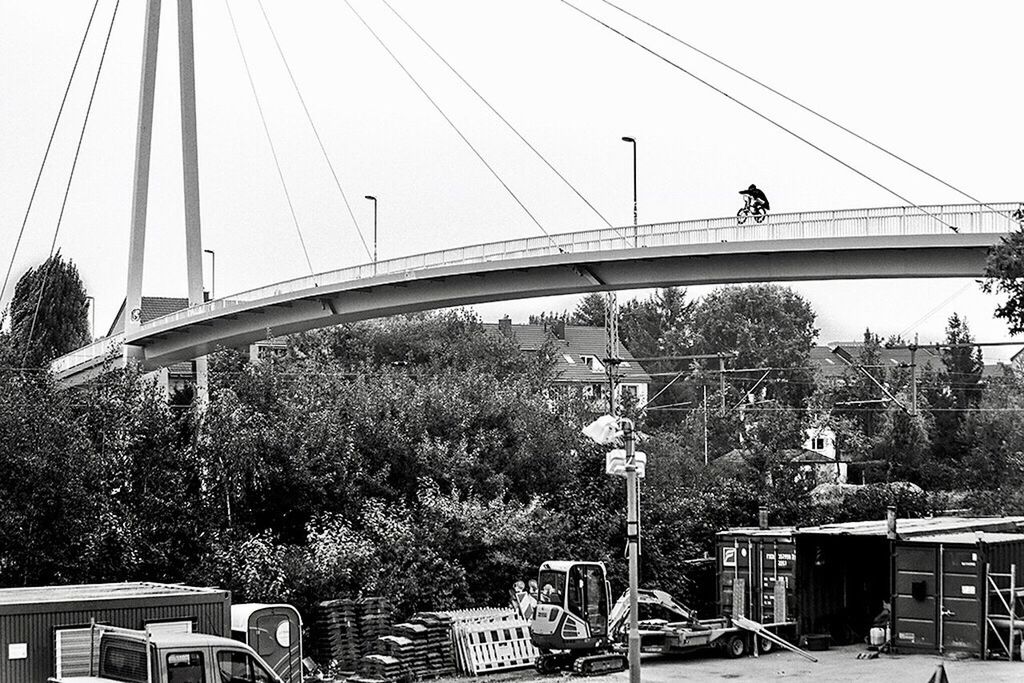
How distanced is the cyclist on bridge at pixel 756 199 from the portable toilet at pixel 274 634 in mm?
21592

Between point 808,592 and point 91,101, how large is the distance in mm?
36499

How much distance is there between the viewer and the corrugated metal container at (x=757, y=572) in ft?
101

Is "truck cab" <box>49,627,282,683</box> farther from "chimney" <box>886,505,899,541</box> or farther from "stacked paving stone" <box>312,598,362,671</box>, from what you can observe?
"chimney" <box>886,505,899,541</box>

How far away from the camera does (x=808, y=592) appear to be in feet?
102

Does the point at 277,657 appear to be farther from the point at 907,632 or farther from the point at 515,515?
the point at 907,632

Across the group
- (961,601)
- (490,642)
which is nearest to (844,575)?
(961,601)

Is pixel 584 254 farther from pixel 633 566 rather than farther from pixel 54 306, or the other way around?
pixel 54 306

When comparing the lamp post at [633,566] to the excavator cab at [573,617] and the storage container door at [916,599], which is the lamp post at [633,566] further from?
the storage container door at [916,599]

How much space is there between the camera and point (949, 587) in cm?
2848

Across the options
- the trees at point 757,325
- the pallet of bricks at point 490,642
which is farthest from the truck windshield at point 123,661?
the trees at point 757,325

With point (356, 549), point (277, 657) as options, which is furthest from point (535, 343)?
point (277, 657)

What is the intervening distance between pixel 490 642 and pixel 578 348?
83.9 m

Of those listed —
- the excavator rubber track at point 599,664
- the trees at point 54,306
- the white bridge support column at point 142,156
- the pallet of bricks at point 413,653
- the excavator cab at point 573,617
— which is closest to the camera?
the pallet of bricks at point 413,653

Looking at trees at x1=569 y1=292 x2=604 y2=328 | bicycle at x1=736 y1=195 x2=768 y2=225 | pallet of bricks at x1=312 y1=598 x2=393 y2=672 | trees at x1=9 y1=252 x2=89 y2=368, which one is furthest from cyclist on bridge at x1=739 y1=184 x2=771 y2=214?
trees at x1=569 y1=292 x2=604 y2=328
